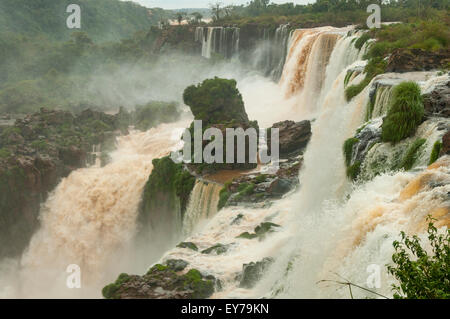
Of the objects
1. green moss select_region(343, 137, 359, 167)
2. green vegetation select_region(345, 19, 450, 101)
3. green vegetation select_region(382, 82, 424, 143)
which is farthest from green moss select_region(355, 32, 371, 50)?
green vegetation select_region(382, 82, 424, 143)

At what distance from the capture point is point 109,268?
20.4 meters

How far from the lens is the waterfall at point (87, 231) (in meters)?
20.7

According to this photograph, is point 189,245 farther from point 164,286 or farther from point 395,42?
point 395,42

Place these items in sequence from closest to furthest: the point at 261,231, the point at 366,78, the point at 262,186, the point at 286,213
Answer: the point at 261,231 < the point at 286,213 < the point at 262,186 < the point at 366,78

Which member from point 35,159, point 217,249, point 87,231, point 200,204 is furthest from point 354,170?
point 35,159

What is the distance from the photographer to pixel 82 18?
68688mm

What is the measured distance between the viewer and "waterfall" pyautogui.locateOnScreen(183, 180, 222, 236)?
55.9 feet

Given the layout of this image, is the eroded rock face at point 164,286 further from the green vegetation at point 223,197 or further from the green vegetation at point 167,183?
the green vegetation at point 167,183

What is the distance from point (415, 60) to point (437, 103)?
4594 millimetres

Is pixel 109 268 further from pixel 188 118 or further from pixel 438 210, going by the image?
pixel 438 210

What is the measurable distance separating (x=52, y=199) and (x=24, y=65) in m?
28.1

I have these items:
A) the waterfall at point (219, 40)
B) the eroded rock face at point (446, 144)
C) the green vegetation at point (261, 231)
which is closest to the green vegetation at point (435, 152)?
the eroded rock face at point (446, 144)

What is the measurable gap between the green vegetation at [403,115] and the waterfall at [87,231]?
12.8 m

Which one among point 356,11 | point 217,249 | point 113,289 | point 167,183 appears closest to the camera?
point 113,289
